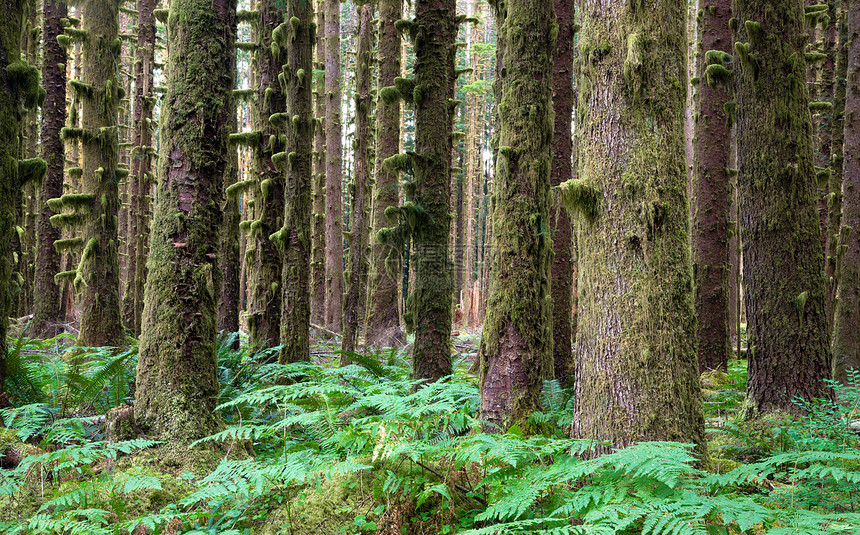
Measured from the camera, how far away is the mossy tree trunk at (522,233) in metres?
5.65

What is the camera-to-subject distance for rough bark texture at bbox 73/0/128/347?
9.90 m

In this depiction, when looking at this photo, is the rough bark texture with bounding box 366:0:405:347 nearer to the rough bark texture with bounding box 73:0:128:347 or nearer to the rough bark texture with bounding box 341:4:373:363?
the rough bark texture with bounding box 341:4:373:363

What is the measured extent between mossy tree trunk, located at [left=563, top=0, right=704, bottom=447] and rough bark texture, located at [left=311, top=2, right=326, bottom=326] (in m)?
14.5

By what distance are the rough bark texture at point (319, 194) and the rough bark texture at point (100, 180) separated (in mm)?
7603

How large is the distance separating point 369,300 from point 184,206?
992 cm

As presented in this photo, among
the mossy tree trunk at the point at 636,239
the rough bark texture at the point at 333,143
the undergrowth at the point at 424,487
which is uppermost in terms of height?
the rough bark texture at the point at 333,143

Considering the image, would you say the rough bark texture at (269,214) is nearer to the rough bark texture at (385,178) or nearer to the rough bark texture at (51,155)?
the rough bark texture at (385,178)

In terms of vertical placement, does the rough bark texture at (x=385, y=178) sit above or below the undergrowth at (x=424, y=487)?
above

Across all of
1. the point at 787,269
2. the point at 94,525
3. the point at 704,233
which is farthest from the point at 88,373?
the point at 704,233

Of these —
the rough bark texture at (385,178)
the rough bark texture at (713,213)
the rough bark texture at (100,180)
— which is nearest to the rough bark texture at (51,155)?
the rough bark texture at (100,180)

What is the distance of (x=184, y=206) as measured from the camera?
5.18 metres

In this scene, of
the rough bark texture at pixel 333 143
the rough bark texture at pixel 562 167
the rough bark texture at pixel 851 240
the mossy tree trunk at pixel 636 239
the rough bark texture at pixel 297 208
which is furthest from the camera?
the rough bark texture at pixel 333 143

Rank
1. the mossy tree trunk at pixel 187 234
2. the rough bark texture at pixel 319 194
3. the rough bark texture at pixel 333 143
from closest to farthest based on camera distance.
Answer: the mossy tree trunk at pixel 187 234 < the rough bark texture at pixel 333 143 < the rough bark texture at pixel 319 194

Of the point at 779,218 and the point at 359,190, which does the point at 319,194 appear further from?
the point at 779,218
